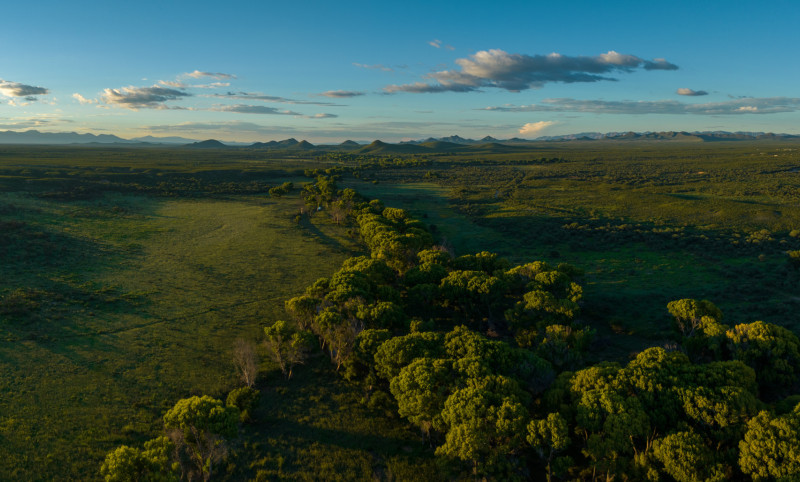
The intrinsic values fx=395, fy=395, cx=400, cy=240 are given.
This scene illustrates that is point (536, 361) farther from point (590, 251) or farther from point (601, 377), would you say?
point (590, 251)

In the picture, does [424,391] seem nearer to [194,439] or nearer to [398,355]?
[398,355]

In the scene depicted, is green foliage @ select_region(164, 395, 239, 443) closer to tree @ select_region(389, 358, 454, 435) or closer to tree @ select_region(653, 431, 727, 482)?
tree @ select_region(389, 358, 454, 435)

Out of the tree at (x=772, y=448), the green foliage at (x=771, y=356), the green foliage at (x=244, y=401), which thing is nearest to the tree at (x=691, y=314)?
the green foliage at (x=771, y=356)

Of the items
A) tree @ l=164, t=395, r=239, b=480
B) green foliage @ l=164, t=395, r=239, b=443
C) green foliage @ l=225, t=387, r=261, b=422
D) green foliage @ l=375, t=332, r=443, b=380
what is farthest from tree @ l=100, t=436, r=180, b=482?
green foliage @ l=375, t=332, r=443, b=380

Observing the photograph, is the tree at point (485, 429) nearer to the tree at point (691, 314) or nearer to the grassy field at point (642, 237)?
the grassy field at point (642, 237)

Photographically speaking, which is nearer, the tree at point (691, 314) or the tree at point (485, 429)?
the tree at point (485, 429)

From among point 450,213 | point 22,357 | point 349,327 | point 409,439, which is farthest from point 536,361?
point 450,213
